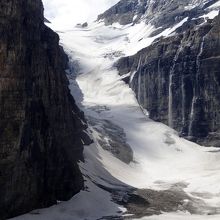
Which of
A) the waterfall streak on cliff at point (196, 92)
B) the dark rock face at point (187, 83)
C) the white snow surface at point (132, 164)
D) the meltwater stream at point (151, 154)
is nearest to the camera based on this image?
the white snow surface at point (132, 164)

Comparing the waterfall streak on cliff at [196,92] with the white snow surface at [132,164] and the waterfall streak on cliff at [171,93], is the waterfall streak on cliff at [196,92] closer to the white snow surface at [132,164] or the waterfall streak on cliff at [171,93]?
the white snow surface at [132,164]

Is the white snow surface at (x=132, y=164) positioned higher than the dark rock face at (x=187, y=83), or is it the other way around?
the dark rock face at (x=187, y=83)

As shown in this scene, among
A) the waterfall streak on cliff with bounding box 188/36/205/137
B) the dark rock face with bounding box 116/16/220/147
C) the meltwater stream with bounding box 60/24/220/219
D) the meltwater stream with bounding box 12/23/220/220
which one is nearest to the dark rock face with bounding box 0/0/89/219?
the meltwater stream with bounding box 12/23/220/220

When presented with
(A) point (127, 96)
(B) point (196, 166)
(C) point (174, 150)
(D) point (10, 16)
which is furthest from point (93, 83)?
(D) point (10, 16)

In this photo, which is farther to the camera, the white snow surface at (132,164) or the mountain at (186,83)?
the mountain at (186,83)

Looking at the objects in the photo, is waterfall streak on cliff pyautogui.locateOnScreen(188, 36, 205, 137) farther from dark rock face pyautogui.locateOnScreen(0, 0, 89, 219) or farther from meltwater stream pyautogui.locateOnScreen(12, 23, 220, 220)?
dark rock face pyautogui.locateOnScreen(0, 0, 89, 219)

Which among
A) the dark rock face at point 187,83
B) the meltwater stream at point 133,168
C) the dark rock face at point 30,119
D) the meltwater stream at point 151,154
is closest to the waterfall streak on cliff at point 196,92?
the dark rock face at point 187,83

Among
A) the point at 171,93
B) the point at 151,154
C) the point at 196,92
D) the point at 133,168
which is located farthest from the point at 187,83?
the point at 133,168
